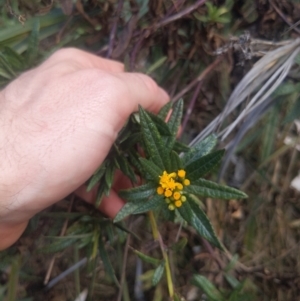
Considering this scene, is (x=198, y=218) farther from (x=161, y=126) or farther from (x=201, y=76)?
(x=201, y=76)

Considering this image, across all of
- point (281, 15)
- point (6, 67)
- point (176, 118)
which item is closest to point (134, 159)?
point (176, 118)

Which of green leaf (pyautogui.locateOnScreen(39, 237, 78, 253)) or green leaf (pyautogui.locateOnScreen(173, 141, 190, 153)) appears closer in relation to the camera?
green leaf (pyautogui.locateOnScreen(173, 141, 190, 153))

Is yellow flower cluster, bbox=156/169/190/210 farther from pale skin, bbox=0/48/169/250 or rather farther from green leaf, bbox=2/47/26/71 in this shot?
green leaf, bbox=2/47/26/71

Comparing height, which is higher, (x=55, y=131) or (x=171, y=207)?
(x=55, y=131)

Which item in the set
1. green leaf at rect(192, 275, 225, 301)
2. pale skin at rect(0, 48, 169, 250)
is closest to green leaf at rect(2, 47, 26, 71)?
pale skin at rect(0, 48, 169, 250)

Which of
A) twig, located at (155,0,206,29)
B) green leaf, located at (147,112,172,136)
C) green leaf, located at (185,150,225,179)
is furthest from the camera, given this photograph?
twig, located at (155,0,206,29)

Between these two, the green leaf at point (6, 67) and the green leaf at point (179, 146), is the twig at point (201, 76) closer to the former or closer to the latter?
the green leaf at point (179, 146)
